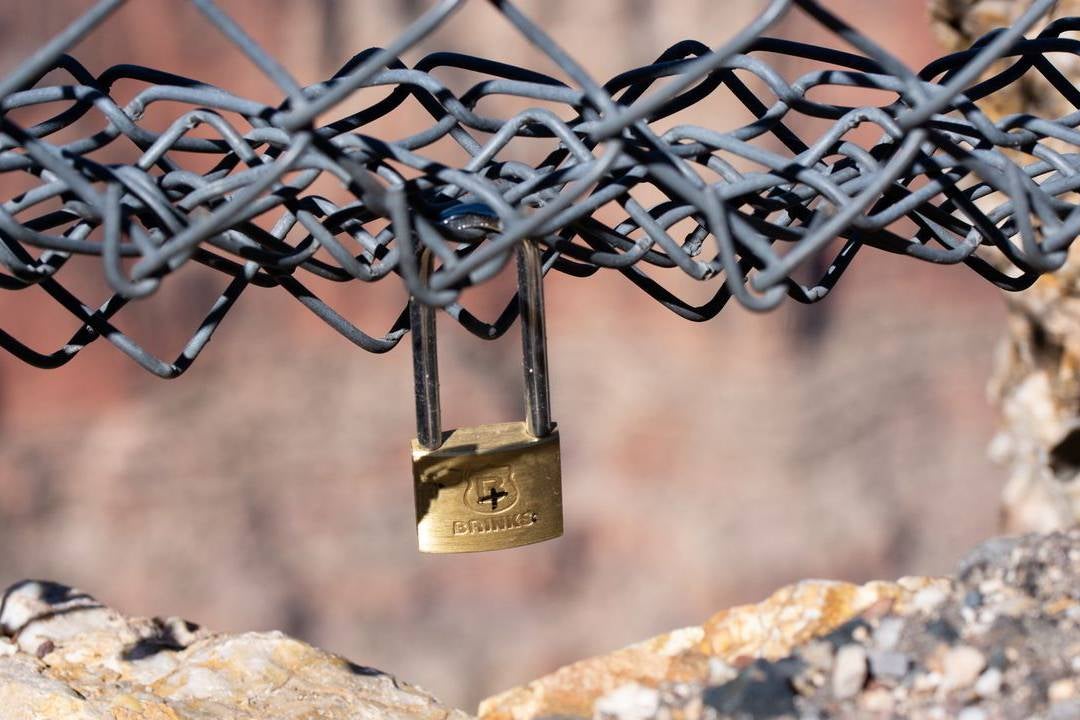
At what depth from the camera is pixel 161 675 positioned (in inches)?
23.3

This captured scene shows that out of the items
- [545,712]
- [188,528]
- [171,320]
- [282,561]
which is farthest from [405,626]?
[545,712]

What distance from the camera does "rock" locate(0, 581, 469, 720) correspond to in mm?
546

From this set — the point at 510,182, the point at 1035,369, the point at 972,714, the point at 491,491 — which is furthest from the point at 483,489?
the point at 1035,369

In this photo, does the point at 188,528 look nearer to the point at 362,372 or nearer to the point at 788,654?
the point at 362,372

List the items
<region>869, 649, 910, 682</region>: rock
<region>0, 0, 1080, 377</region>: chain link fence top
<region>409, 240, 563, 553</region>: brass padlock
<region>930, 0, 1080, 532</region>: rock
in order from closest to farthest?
<region>0, 0, 1080, 377</region>: chain link fence top → <region>409, 240, 563, 553</region>: brass padlock → <region>869, 649, 910, 682</region>: rock → <region>930, 0, 1080, 532</region>: rock

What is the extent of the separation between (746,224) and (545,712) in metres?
0.39

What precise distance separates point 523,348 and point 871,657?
24 centimetres

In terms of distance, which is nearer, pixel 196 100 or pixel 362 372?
pixel 196 100

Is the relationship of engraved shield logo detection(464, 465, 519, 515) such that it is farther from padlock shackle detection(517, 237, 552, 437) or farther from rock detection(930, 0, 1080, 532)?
rock detection(930, 0, 1080, 532)

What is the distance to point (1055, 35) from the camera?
45 cm

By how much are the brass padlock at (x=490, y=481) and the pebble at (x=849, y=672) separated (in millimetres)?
168

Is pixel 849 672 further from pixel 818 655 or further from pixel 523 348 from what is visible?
pixel 523 348

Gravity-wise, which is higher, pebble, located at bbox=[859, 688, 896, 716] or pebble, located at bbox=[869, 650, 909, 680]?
pebble, located at bbox=[869, 650, 909, 680]

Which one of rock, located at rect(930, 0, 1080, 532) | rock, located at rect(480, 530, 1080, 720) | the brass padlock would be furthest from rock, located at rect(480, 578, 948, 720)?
rock, located at rect(930, 0, 1080, 532)
